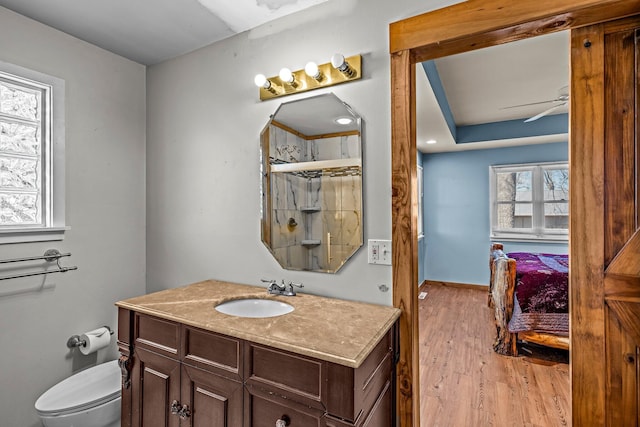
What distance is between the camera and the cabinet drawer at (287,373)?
3.54 feet

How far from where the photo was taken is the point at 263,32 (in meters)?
1.93

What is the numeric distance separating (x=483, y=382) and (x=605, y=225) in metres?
1.76

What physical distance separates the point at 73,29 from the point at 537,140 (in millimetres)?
5413

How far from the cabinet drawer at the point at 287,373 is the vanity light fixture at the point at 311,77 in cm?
131

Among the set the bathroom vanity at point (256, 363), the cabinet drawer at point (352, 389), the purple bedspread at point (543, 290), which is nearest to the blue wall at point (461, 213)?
the purple bedspread at point (543, 290)

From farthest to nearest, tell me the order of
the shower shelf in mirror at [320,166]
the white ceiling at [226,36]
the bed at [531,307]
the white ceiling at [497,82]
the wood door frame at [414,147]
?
the bed at [531,307], the white ceiling at [497,82], the white ceiling at [226,36], the shower shelf in mirror at [320,166], the wood door frame at [414,147]

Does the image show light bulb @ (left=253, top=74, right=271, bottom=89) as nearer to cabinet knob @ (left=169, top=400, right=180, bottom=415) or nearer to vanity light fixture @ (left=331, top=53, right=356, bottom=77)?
vanity light fixture @ (left=331, top=53, right=356, bottom=77)

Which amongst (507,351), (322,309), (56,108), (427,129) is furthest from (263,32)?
(507,351)

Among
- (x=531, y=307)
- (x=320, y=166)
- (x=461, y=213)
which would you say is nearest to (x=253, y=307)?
(x=320, y=166)

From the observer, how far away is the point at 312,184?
1.80 metres

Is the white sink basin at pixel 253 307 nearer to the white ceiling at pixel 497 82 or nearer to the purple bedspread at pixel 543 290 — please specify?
the white ceiling at pixel 497 82

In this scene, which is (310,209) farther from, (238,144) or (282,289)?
(238,144)

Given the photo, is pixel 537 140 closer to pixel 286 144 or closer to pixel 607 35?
pixel 607 35

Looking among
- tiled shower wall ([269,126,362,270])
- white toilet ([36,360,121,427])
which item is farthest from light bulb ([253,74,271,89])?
white toilet ([36,360,121,427])
